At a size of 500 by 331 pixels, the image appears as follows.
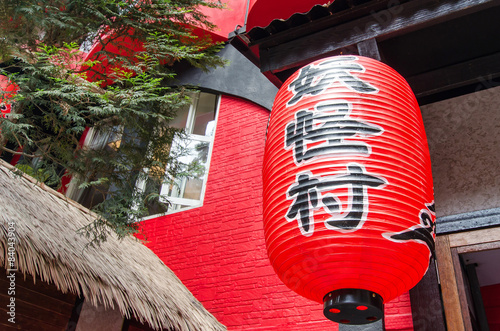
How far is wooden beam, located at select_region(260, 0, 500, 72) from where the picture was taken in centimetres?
313

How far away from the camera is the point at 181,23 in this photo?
5387mm

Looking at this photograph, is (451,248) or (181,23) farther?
(181,23)

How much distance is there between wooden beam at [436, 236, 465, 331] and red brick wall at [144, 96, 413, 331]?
484 millimetres

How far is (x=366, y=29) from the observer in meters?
3.40

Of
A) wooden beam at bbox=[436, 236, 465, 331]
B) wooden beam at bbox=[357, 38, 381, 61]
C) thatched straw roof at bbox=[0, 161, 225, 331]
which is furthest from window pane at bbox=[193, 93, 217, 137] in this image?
wooden beam at bbox=[436, 236, 465, 331]

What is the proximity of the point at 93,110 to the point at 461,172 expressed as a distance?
10.9 ft

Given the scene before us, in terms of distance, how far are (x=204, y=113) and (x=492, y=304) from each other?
4.74 metres

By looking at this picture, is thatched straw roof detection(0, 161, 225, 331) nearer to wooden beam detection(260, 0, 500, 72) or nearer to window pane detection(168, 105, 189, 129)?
wooden beam detection(260, 0, 500, 72)

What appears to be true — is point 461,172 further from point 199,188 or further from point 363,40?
point 199,188

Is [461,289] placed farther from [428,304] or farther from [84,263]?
[84,263]

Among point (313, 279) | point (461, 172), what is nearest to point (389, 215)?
point (313, 279)

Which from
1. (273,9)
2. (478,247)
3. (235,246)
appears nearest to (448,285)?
(478,247)

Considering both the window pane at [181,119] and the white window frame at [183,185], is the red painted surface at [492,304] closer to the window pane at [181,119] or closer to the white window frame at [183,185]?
the white window frame at [183,185]

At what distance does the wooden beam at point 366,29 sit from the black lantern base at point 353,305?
1976 millimetres
